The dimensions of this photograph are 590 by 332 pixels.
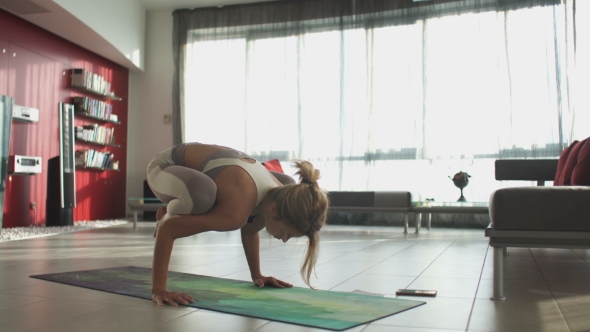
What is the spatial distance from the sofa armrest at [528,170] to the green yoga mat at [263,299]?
10.2ft

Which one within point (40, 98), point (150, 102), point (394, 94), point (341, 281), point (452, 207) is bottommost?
point (341, 281)

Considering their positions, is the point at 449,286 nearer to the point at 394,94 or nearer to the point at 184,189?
the point at 184,189

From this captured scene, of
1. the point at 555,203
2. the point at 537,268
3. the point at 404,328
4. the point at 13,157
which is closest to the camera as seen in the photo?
the point at 404,328

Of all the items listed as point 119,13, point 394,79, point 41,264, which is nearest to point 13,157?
point 119,13

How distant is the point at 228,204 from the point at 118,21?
6238mm

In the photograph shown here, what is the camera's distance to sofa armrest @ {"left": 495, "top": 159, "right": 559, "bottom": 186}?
4641 mm

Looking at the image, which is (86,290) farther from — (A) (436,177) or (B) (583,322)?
(A) (436,177)

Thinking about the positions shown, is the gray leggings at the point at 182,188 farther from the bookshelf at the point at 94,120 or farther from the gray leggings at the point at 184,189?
the bookshelf at the point at 94,120

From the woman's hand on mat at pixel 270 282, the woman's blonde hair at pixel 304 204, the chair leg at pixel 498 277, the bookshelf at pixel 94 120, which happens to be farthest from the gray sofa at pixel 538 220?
the bookshelf at pixel 94 120

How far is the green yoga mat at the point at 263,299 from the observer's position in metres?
1.78

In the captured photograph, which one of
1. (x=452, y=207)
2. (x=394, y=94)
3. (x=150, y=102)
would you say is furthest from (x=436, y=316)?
(x=150, y=102)

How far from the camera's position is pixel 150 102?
27.9 ft

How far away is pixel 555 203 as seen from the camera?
2146 millimetres

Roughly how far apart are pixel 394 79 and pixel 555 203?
520 cm
